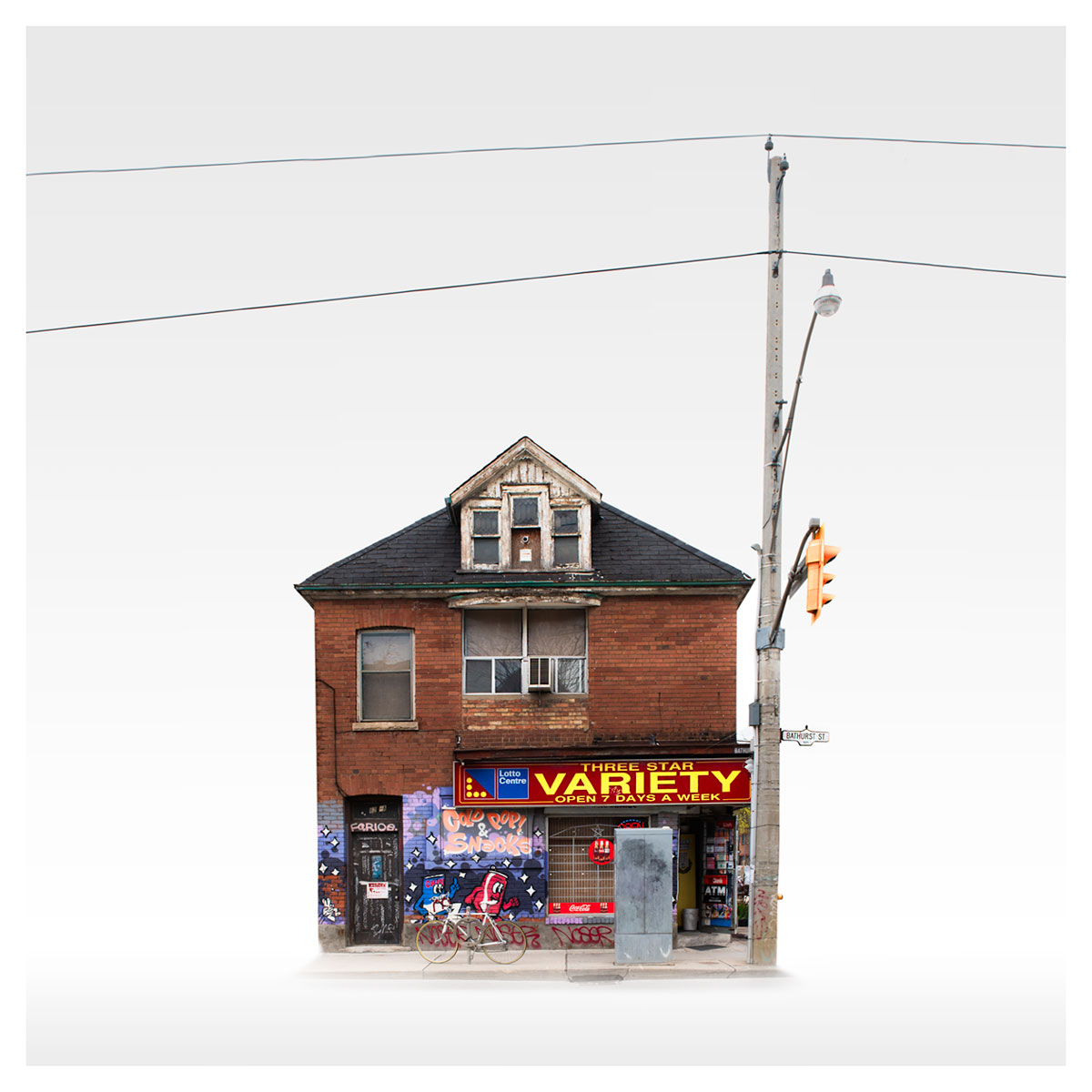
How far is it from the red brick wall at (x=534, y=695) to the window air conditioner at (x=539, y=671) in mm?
290

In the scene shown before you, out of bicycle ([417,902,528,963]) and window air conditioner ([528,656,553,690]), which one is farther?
window air conditioner ([528,656,553,690])

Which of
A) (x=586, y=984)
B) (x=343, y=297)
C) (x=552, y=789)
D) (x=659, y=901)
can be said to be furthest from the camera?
(x=552, y=789)

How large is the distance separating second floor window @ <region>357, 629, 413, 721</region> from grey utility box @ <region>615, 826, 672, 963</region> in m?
5.12

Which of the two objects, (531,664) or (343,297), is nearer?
(343,297)

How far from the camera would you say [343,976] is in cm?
1723

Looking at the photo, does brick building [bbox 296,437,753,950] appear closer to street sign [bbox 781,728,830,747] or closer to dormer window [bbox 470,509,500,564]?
dormer window [bbox 470,509,500,564]

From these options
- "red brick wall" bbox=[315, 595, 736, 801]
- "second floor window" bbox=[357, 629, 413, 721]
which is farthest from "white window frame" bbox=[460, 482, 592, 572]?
"second floor window" bbox=[357, 629, 413, 721]

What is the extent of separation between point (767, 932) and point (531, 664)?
20.8ft

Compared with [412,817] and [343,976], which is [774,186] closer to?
[412,817]

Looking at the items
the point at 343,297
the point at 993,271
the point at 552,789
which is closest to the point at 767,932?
the point at 552,789

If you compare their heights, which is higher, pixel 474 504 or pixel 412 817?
pixel 474 504

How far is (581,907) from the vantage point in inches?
775

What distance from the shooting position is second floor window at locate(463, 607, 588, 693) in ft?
65.9

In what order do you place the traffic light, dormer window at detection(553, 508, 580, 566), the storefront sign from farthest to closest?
dormer window at detection(553, 508, 580, 566), the storefront sign, the traffic light
